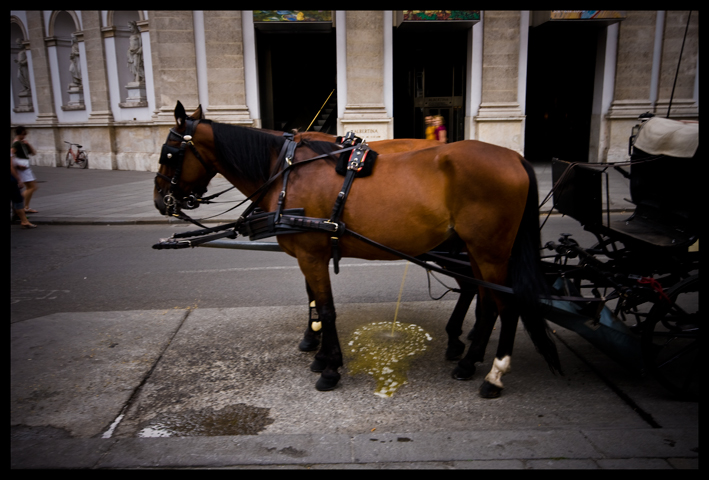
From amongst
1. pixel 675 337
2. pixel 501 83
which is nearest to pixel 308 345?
pixel 675 337

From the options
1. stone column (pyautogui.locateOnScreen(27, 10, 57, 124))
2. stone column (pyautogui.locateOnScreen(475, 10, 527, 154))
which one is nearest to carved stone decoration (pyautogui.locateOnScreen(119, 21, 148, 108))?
stone column (pyautogui.locateOnScreen(27, 10, 57, 124))

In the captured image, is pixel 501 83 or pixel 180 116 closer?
pixel 180 116

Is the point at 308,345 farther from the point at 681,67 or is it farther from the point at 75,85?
the point at 75,85

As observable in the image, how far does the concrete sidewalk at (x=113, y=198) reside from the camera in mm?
10164

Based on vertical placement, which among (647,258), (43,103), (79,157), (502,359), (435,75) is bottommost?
(502,359)

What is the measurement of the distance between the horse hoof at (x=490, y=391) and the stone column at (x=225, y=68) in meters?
14.0

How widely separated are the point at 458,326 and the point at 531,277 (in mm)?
927

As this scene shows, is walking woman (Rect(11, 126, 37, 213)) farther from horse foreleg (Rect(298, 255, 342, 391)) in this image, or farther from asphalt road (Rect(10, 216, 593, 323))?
horse foreleg (Rect(298, 255, 342, 391))

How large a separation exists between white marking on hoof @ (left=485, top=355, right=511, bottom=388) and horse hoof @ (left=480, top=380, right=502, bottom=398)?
0.08 feet

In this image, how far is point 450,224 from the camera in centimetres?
346

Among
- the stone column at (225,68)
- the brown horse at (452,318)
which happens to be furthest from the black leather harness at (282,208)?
the stone column at (225,68)

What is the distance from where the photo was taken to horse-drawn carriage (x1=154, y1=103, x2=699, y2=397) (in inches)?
132
